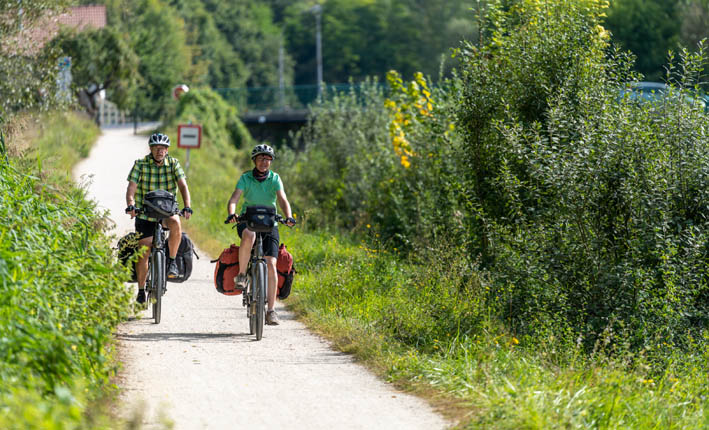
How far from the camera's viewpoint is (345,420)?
552cm

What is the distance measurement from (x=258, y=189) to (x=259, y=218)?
45cm

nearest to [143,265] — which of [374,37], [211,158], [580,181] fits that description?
[580,181]

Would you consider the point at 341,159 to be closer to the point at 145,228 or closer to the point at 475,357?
the point at 145,228

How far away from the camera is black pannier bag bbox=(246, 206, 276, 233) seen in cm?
814

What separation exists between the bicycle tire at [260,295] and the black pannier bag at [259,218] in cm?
37

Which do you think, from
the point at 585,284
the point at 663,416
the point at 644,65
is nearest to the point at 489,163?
the point at 585,284

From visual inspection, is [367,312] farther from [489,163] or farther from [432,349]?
[489,163]

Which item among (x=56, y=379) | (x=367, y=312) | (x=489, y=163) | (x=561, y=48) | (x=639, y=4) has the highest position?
(x=639, y=4)

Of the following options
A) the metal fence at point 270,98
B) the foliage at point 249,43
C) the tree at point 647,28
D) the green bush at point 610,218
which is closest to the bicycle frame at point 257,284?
the green bush at point 610,218

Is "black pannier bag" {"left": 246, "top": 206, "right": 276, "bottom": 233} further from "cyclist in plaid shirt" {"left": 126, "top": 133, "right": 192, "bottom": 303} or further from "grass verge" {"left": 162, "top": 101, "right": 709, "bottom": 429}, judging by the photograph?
"grass verge" {"left": 162, "top": 101, "right": 709, "bottom": 429}

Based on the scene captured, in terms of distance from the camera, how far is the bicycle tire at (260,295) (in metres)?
8.13

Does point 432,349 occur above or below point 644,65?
below

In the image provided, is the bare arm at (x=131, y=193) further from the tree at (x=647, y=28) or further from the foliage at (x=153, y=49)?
the foliage at (x=153, y=49)

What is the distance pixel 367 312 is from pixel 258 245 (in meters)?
1.44
